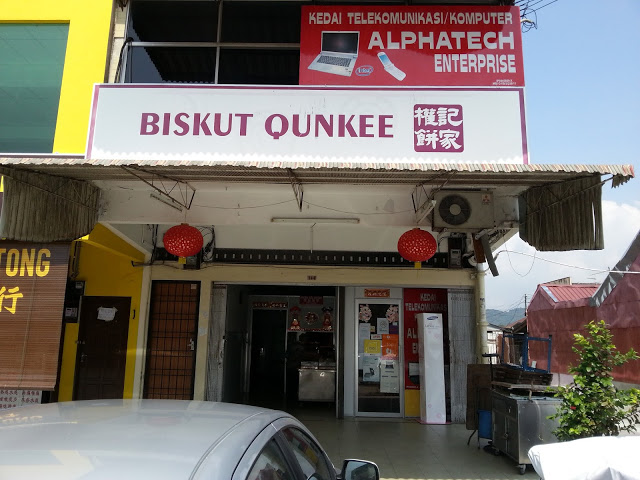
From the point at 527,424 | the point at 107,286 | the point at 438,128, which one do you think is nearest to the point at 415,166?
the point at 438,128

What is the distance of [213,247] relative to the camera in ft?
29.2

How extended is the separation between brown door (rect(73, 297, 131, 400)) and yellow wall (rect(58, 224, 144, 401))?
0.32 feet

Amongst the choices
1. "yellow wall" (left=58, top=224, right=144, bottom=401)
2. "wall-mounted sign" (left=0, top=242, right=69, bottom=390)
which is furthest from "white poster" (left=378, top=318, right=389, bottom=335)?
"wall-mounted sign" (left=0, top=242, right=69, bottom=390)

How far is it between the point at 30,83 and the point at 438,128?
6.53 meters

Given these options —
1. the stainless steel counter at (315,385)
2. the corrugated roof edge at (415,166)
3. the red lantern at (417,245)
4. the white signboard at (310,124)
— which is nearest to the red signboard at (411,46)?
the white signboard at (310,124)

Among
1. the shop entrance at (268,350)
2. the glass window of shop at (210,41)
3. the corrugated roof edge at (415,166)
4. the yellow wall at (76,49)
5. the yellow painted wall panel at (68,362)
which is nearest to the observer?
the corrugated roof edge at (415,166)

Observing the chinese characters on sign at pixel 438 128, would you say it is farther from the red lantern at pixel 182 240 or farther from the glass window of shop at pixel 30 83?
the glass window of shop at pixel 30 83

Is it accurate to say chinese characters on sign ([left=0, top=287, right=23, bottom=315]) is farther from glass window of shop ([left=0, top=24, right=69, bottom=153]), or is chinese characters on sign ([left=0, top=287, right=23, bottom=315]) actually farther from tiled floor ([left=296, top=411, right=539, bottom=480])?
tiled floor ([left=296, top=411, right=539, bottom=480])

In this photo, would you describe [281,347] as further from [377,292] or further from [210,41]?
[210,41]

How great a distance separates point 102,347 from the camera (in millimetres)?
8594

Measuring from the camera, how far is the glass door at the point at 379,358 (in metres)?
9.20

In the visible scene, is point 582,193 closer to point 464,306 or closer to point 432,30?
point 432,30

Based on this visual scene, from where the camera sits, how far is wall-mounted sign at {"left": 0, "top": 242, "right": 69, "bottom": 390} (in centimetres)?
588

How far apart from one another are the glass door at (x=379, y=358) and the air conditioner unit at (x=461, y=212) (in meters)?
3.78
